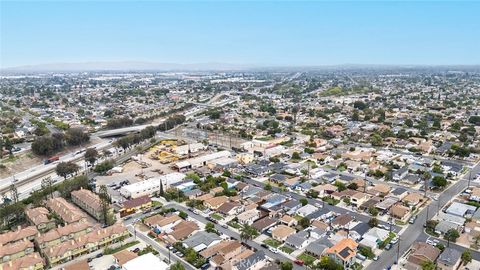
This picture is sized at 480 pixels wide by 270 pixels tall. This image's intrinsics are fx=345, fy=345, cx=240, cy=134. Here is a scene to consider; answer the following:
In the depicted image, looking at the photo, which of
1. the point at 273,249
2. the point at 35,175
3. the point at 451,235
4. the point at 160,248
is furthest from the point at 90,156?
the point at 451,235

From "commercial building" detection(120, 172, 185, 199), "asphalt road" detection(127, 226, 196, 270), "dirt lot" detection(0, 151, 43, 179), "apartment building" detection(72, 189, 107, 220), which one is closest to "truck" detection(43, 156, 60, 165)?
"dirt lot" detection(0, 151, 43, 179)

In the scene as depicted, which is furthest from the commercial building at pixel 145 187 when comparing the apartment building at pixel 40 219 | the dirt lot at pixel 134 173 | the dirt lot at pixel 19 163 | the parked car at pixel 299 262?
the dirt lot at pixel 19 163

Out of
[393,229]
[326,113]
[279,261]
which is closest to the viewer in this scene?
[279,261]

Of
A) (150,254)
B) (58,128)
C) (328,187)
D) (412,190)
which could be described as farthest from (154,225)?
(58,128)

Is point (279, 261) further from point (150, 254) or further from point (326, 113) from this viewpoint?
point (326, 113)

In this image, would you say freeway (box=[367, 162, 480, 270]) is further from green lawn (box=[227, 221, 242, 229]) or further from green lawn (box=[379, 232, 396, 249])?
green lawn (box=[227, 221, 242, 229])

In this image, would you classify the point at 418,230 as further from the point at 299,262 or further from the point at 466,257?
the point at 299,262
